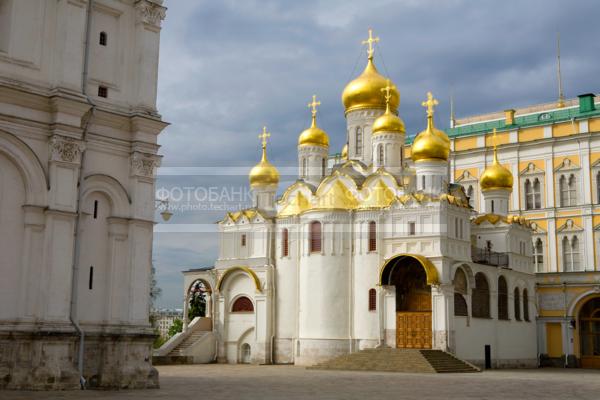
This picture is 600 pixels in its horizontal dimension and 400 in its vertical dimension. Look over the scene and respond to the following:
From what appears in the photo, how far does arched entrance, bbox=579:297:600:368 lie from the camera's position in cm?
4056

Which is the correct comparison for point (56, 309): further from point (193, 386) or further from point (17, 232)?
point (193, 386)

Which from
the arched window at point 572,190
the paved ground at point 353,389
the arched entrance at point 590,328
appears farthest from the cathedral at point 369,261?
the paved ground at point 353,389

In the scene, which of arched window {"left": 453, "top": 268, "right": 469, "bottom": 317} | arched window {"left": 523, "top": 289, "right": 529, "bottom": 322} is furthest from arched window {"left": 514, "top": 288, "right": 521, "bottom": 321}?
arched window {"left": 453, "top": 268, "right": 469, "bottom": 317}

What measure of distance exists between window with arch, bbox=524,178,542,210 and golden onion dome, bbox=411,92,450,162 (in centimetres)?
1211

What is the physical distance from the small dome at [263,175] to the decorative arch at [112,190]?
21.7 meters

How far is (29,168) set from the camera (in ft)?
60.6

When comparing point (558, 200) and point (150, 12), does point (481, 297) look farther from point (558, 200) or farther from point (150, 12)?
point (150, 12)

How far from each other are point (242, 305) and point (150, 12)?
70.9 ft

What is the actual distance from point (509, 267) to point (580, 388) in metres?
15.8

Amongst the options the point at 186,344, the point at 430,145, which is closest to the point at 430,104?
the point at 430,145

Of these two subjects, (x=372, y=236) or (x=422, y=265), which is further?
(x=372, y=236)

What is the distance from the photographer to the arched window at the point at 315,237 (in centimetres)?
3675

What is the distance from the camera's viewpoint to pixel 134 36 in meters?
21.1

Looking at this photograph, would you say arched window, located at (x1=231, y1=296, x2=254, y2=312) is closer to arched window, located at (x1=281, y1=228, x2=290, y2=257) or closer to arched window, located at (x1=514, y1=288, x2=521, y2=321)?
arched window, located at (x1=281, y1=228, x2=290, y2=257)
